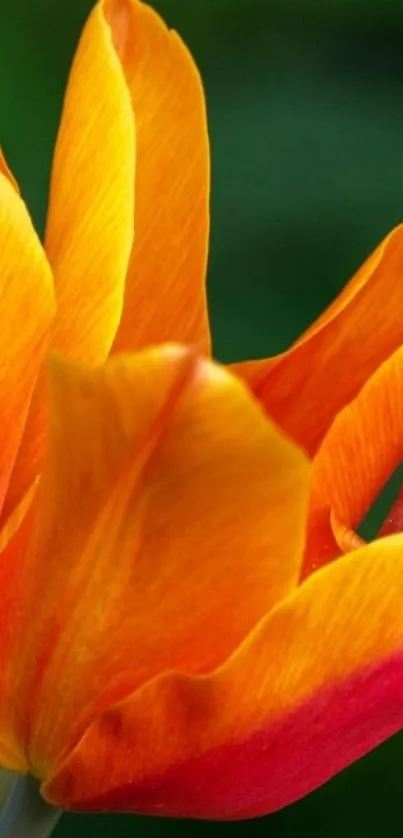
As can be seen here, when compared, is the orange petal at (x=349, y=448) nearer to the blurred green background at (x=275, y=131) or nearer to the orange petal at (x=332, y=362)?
the orange petal at (x=332, y=362)

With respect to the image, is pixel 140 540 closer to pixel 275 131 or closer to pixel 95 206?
pixel 95 206

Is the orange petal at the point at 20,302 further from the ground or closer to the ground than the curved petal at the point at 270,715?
further from the ground

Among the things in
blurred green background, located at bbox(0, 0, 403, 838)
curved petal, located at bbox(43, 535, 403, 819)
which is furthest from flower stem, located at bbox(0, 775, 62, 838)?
blurred green background, located at bbox(0, 0, 403, 838)

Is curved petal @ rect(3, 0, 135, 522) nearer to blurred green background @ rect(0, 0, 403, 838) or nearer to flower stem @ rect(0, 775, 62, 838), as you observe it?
flower stem @ rect(0, 775, 62, 838)

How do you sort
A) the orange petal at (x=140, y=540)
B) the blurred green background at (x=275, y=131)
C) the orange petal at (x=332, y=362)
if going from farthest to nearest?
the blurred green background at (x=275, y=131)
the orange petal at (x=332, y=362)
the orange petal at (x=140, y=540)

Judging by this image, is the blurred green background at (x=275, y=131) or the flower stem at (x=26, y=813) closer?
the flower stem at (x=26, y=813)

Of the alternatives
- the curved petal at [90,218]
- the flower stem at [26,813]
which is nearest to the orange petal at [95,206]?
the curved petal at [90,218]
